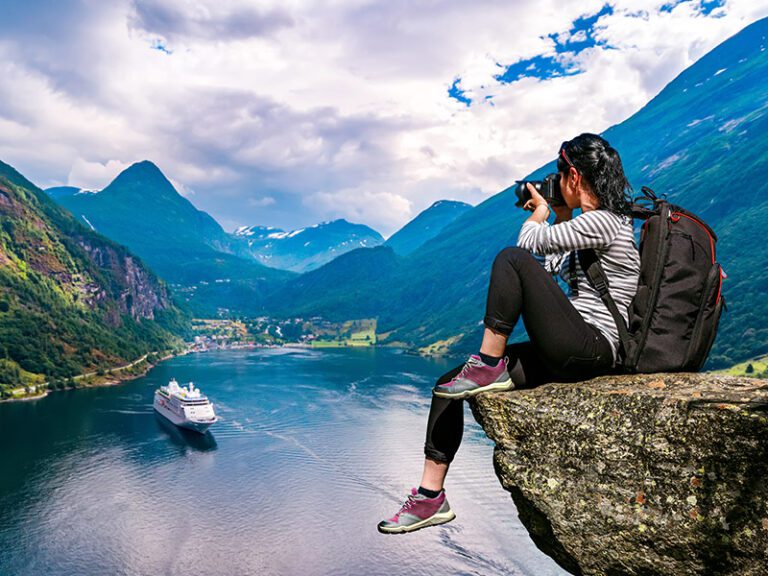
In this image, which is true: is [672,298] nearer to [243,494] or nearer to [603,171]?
[603,171]

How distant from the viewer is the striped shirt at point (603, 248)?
12.2 feet

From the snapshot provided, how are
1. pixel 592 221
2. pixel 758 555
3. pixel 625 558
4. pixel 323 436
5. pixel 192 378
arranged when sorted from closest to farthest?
pixel 758 555 < pixel 625 558 < pixel 592 221 < pixel 323 436 < pixel 192 378

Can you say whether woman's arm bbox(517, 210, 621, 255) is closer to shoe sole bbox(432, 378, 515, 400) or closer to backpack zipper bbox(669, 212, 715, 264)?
backpack zipper bbox(669, 212, 715, 264)

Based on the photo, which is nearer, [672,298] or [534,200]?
[672,298]

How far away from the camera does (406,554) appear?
109 ft

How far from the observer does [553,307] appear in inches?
147

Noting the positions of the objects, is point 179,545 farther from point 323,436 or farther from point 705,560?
point 705,560

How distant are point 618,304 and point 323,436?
178 ft

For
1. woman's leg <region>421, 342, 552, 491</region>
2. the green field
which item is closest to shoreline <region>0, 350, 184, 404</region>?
the green field

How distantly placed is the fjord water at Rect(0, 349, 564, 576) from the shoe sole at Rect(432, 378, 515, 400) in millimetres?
31639

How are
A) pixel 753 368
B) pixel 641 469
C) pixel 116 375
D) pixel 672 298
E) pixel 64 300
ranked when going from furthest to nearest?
pixel 64 300 < pixel 116 375 < pixel 753 368 < pixel 672 298 < pixel 641 469

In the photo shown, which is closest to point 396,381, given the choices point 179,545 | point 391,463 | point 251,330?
point 391,463

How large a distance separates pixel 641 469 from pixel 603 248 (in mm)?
1559

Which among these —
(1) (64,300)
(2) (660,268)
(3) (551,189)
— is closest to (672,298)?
(2) (660,268)
